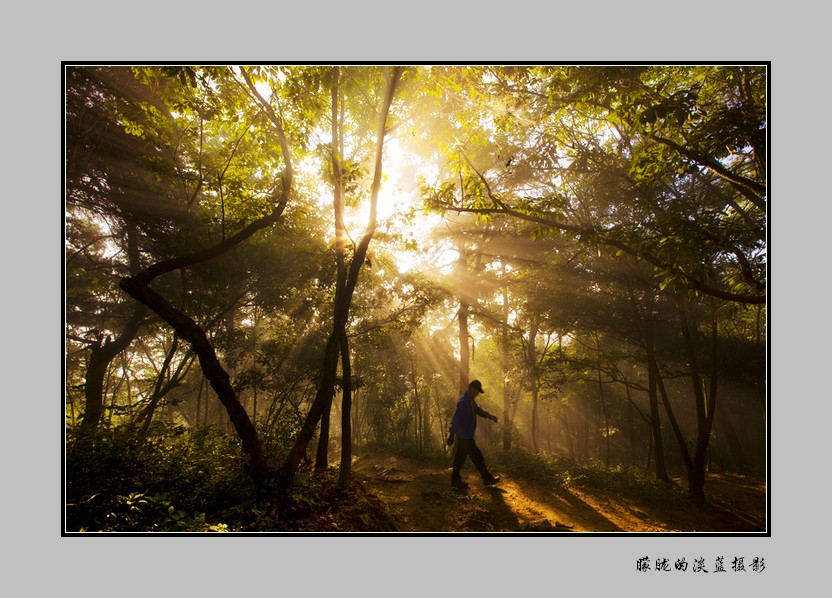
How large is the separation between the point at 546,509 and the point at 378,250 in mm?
6823

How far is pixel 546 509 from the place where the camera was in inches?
263

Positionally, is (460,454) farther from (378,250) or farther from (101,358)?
(101,358)

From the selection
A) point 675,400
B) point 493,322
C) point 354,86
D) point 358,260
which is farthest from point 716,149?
point 675,400

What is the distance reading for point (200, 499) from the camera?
14.5ft

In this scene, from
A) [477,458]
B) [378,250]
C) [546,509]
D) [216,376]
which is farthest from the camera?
[378,250]

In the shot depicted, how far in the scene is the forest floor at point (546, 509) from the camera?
5617 mm

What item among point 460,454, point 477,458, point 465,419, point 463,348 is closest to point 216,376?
point 465,419

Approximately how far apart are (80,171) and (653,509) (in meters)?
14.7

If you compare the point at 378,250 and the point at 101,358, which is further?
the point at 101,358

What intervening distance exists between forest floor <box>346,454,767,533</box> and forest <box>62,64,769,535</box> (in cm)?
7

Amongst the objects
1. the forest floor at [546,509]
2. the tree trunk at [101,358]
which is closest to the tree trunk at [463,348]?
the forest floor at [546,509]

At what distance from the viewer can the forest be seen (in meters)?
4.41

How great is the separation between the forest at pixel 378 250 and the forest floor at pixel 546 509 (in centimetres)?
7

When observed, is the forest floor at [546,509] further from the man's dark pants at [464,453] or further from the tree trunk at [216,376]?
the tree trunk at [216,376]
